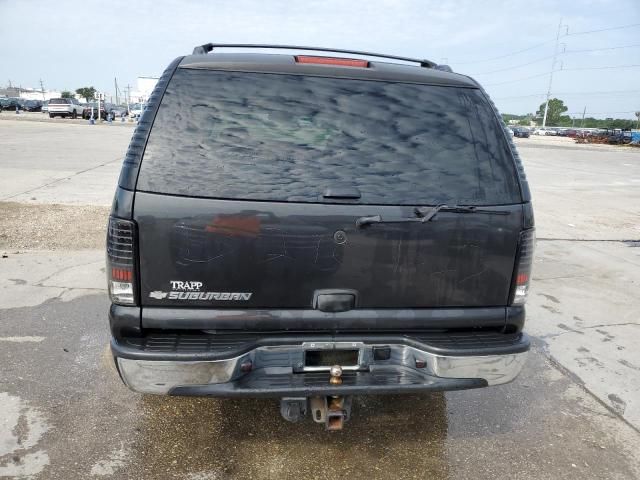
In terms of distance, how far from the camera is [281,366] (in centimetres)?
245

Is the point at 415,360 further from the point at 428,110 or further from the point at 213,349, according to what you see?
the point at 428,110

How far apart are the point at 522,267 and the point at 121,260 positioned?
1943 millimetres

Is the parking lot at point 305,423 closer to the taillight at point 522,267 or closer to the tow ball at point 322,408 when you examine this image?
the tow ball at point 322,408

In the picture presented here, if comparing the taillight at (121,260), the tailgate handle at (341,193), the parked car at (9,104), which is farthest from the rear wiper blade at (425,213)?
the parked car at (9,104)

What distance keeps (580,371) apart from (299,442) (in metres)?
2.41

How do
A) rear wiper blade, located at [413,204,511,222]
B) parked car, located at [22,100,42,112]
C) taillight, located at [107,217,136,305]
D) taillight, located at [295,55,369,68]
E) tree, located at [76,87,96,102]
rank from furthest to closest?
tree, located at [76,87,96,102] → parked car, located at [22,100,42,112] → taillight, located at [295,55,369,68] → rear wiper blade, located at [413,204,511,222] → taillight, located at [107,217,136,305]

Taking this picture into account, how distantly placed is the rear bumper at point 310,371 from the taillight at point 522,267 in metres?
0.24

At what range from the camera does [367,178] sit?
2441 millimetres

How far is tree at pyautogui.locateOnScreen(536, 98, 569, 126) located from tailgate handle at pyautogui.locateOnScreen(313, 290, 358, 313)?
145 m

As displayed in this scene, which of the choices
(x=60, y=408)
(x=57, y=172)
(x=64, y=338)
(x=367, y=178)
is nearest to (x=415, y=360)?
(x=367, y=178)

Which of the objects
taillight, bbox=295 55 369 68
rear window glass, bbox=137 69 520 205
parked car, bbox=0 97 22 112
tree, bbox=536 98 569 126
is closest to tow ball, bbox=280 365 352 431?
rear window glass, bbox=137 69 520 205

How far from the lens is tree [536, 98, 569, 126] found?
5231 inches

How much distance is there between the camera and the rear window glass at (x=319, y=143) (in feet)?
7.73

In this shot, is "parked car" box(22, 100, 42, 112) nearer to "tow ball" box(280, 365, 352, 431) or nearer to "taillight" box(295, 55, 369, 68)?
"taillight" box(295, 55, 369, 68)
